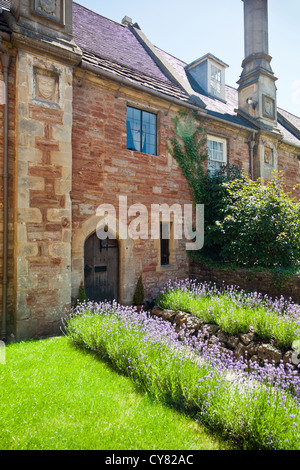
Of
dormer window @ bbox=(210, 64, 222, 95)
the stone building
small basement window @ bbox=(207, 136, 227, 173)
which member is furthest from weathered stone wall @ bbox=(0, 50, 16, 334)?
dormer window @ bbox=(210, 64, 222, 95)

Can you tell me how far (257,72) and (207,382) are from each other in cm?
1353

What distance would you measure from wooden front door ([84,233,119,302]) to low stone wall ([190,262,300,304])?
294cm

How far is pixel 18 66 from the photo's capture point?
19.5 feet

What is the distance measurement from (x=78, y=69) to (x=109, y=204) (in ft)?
11.5

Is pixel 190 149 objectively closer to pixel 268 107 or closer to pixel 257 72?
pixel 268 107

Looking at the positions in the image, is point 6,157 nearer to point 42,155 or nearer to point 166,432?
point 42,155

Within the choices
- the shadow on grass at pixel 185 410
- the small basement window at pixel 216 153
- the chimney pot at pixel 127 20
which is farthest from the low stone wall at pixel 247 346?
the chimney pot at pixel 127 20

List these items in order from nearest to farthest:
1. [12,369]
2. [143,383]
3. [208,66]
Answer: [143,383]
[12,369]
[208,66]

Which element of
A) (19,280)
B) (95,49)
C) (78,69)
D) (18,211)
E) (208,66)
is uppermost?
(208,66)

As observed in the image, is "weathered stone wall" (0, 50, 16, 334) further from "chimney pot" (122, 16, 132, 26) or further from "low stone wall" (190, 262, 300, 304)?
"chimney pot" (122, 16, 132, 26)

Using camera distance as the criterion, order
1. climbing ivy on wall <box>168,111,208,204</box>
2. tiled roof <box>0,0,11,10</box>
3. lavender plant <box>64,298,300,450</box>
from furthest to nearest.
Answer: climbing ivy on wall <box>168,111,208,204</box>
tiled roof <box>0,0,11,10</box>
lavender plant <box>64,298,300,450</box>

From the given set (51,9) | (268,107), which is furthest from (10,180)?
(268,107)

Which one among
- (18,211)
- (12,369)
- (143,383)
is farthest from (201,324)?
(18,211)

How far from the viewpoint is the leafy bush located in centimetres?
788
